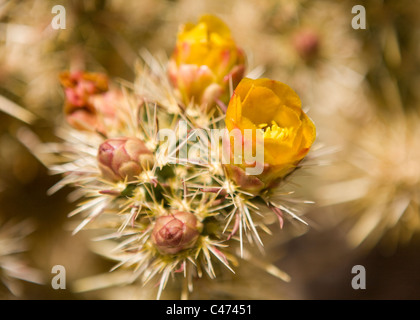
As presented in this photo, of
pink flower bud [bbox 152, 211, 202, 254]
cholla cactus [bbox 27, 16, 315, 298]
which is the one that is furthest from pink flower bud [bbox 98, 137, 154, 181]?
pink flower bud [bbox 152, 211, 202, 254]

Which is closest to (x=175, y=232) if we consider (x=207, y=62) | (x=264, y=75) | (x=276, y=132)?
(x=276, y=132)

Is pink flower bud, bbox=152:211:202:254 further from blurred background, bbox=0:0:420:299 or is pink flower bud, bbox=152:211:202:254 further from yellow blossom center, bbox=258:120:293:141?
blurred background, bbox=0:0:420:299

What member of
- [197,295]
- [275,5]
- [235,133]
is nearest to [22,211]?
[197,295]

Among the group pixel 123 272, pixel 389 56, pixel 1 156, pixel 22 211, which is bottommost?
pixel 123 272

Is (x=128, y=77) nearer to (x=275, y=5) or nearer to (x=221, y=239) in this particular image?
(x=275, y=5)

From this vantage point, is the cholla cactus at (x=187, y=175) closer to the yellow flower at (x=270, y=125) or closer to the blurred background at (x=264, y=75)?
the yellow flower at (x=270, y=125)

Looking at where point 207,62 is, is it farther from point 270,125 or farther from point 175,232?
point 175,232
